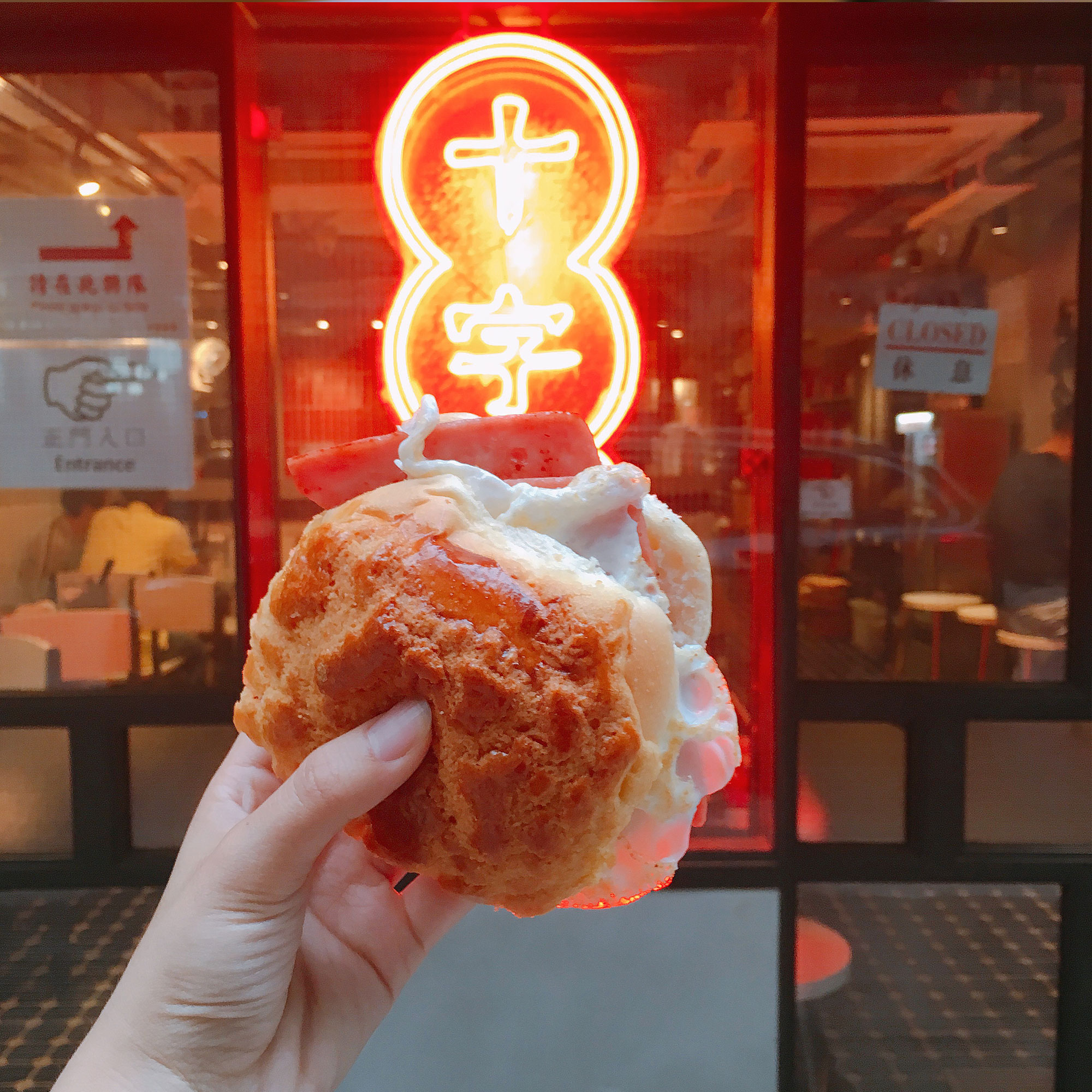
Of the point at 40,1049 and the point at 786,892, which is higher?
the point at 786,892

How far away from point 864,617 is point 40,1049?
9.22 ft

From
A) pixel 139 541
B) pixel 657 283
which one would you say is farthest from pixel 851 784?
pixel 139 541

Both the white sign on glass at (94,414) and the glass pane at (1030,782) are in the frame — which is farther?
the glass pane at (1030,782)

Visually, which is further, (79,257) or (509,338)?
(79,257)

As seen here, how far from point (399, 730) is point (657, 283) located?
175 cm

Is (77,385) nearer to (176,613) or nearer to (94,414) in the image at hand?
(94,414)

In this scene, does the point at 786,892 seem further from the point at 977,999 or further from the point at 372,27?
the point at 372,27

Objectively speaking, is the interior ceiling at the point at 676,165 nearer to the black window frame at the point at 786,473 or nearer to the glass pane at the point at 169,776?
the black window frame at the point at 786,473

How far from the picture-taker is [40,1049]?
2354mm

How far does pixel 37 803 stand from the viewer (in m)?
2.53

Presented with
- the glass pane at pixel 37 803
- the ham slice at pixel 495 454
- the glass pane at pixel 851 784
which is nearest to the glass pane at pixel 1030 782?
the glass pane at pixel 851 784

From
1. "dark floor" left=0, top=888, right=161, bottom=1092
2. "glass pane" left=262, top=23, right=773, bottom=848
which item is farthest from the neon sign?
"dark floor" left=0, top=888, right=161, bottom=1092

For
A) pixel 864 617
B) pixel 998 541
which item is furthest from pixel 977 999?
pixel 998 541

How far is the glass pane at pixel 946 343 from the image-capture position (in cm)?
235
